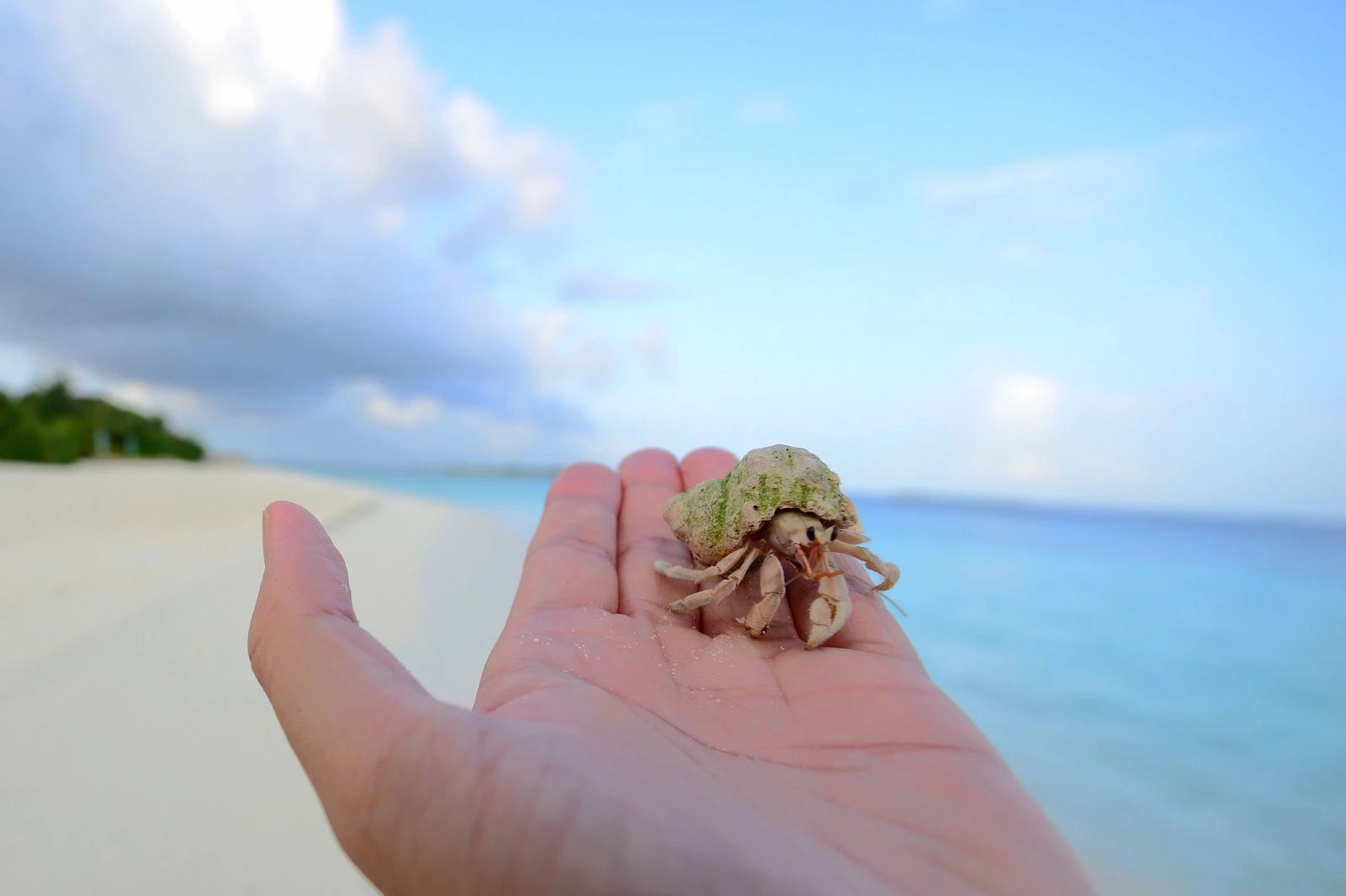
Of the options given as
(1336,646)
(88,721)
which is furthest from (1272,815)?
(1336,646)

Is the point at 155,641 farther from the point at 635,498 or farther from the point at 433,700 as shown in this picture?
the point at 433,700

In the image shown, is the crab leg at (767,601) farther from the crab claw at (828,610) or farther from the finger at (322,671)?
the finger at (322,671)

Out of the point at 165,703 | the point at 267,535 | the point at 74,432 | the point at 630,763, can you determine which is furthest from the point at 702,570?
the point at 74,432

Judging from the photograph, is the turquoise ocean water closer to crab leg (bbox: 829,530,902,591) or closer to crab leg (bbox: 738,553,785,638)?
crab leg (bbox: 829,530,902,591)

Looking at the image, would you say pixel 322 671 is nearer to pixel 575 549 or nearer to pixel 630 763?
pixel 630 763

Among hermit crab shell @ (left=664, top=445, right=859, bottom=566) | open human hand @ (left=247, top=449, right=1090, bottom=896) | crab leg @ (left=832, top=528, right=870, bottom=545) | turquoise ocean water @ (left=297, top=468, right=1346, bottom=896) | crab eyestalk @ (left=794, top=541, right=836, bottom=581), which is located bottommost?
turquoise ocean water @ (left=297, top=468, right=1346, bottom=896)

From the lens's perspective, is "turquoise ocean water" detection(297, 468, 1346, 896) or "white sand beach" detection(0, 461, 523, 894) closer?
"white sand beach" detection(0, 461, 523, 894)

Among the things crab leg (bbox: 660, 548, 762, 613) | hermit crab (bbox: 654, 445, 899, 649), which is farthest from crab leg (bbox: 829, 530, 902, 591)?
crab leg (bbox: 660, 548, 762, 613)
